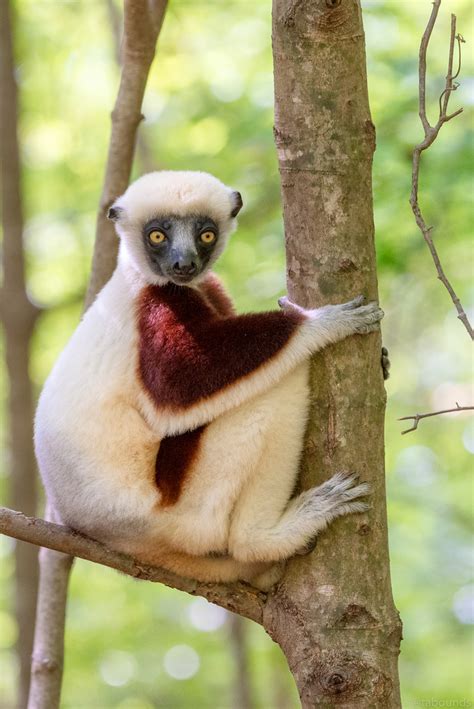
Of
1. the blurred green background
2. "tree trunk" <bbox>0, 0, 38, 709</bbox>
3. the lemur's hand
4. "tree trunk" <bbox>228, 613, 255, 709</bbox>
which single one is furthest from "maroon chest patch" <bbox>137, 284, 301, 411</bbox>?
"tree trunk" <bbox>228, 613, 255, 709</bbox>

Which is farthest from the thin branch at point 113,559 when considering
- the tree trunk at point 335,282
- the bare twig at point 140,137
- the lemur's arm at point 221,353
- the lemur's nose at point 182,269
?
the bare twig at point 140,137

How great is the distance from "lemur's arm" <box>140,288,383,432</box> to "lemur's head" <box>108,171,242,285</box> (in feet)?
1.46

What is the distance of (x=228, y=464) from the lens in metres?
3.48

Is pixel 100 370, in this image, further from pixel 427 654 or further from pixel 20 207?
pixel 427 654

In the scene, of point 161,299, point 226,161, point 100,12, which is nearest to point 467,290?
point 226,161

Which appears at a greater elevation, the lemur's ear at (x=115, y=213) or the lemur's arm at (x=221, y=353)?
the lemur's ear at (x=115, y=213)

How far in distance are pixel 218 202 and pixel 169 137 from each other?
518 centimetres

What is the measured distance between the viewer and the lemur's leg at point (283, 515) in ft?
10.3

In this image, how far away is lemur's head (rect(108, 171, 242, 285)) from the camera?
411cm

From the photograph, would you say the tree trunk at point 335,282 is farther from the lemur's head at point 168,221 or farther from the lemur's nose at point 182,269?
the lemur's head at point 168,221

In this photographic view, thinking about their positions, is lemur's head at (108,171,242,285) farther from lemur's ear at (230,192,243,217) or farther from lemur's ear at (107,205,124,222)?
lemur's ear at (230,192,243,217)

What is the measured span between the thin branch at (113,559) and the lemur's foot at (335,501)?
396 mm

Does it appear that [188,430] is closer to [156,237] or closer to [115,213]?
[156,237]

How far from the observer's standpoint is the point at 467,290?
7.98 metres
